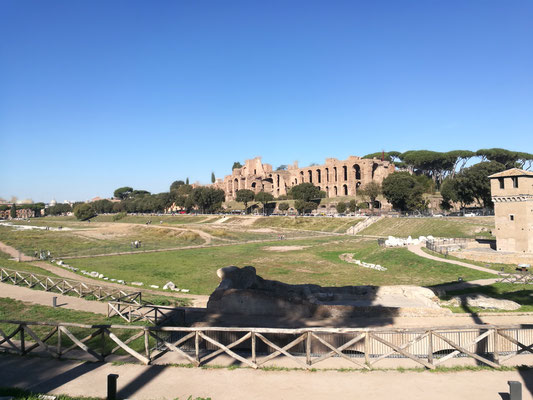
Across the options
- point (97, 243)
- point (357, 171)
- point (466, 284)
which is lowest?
point (466, 284)

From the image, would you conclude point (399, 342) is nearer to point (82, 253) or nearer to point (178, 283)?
point (178, 283)

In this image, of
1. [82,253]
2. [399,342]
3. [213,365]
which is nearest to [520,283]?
[399,342]

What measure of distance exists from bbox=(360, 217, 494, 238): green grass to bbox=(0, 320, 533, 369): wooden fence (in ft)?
110

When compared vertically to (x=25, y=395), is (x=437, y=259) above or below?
below

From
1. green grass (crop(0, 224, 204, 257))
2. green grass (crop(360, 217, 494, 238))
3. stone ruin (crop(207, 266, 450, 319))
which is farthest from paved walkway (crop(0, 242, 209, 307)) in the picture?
green grass (crop(360, 217, 494, 238))

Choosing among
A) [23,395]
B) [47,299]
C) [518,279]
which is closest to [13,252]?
[47,299]

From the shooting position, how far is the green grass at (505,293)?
1402 centimetres

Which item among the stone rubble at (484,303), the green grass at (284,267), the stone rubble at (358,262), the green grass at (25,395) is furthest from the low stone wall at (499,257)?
the green grass at (25,395)

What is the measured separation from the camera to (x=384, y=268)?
27109 millimetres

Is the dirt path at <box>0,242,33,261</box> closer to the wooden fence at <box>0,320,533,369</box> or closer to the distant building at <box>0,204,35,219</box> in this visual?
the wooden fence at <box>0,320,533,369</box>

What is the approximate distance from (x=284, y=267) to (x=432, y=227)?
2436cm

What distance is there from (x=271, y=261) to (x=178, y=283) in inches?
436

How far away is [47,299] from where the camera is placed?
1619cm

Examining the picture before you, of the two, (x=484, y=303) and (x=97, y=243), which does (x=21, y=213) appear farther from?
(x=484, y=303)
